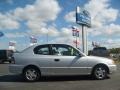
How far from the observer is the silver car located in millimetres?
13367

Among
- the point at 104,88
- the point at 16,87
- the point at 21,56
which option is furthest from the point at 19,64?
the point at 104,88

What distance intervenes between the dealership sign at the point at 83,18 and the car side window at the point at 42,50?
2629 cm

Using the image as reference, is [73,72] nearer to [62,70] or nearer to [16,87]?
[62,70]

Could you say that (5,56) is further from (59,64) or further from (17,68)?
(59,64)

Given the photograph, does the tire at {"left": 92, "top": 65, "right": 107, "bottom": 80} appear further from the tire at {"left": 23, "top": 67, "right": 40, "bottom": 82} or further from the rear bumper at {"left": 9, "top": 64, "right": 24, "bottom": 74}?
the rear bumper at {"left": 9, "top": 64, "right": 24, "bottom": 74}

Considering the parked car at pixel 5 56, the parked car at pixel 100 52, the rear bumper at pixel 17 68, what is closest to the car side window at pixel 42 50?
the rear bumper at pixel 17 68

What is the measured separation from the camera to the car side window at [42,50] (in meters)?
13.6

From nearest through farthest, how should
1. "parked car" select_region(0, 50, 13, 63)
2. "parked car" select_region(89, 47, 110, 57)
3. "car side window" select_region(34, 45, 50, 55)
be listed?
"car side window" select_region(34, 45, 50, 55) → "parked car" select_region(89, 47, 110, 57) → "parked car" select_region(0, 50, 13, 63)

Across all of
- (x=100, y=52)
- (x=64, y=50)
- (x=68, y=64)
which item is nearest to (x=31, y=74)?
(x=68, y=64)

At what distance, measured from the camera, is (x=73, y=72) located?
44.0ft

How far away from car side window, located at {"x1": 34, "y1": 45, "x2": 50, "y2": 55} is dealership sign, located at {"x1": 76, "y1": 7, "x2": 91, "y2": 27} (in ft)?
86.3

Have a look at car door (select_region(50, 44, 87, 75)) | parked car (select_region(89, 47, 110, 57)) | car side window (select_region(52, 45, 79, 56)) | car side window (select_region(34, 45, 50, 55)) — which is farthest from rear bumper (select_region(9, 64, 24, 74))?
parked car (select_region(89, 47, 110, 57))

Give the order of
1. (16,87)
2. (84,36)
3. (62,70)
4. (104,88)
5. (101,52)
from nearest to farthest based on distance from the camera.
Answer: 1. (104,88)
2. (16,87)
3. (62,70)
4. (101,52)
5. (84,36)

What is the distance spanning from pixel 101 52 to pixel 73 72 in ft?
75.7
